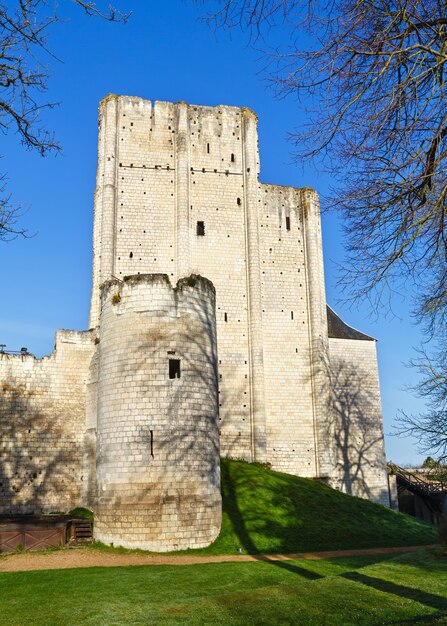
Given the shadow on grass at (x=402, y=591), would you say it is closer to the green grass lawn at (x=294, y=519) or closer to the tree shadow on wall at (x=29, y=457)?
the green grass lawn at (x=294, y=519)

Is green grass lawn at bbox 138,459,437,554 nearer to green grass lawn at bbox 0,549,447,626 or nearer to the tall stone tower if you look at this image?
green grass lawn at bbox 0,549,447,626

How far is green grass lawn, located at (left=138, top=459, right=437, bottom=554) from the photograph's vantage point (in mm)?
14531

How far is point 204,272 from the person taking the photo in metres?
26.0

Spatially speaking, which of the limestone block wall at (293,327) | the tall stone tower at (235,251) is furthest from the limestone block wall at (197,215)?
the limestone block wall at (293,327)

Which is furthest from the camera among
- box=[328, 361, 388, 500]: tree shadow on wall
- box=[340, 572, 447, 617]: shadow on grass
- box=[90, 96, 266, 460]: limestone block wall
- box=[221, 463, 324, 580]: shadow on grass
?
box=[328, 361, 388, 500]: tree shadow on wall

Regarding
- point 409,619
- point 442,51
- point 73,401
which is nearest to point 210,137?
point 73,401

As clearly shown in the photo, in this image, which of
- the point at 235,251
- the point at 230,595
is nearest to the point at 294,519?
the point at 230,595

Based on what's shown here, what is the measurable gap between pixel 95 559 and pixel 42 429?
299 inches

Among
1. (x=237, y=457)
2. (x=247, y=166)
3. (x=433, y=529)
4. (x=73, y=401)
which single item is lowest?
(x=433, y=529)

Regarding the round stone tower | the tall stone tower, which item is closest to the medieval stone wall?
the tall stone tower

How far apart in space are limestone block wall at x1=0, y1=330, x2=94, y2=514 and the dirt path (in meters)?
5.66

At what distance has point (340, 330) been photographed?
30.0 m

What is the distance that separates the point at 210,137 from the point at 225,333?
936cm

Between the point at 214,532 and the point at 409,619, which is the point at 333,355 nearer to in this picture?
the point at 214,532
